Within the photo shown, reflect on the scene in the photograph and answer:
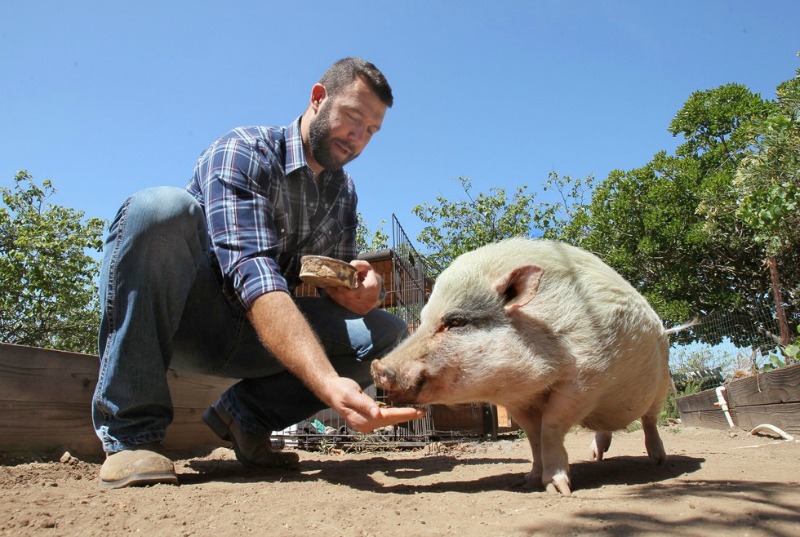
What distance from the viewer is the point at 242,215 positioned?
9.84 ft

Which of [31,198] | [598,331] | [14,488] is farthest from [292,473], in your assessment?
[31,198]

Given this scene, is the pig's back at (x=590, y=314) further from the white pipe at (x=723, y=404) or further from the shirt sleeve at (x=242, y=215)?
the white pipe at (x=723, y=404)

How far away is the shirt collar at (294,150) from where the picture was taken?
11.6 ft

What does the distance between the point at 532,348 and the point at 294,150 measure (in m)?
1.85

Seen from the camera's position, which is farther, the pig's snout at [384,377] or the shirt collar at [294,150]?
the shirt collar at [294,150]

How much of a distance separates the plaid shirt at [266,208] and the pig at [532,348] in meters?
0.77

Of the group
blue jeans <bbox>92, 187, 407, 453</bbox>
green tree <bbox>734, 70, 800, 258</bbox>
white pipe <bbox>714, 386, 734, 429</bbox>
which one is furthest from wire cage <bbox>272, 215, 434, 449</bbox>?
green tree <bbox>734, 70, 800, 258</bbox>

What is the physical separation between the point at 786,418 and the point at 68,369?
196 inches

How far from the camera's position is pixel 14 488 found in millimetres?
2512

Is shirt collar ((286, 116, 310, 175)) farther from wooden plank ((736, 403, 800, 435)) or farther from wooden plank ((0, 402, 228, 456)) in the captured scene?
wooden plank ((736, 403, 800, 435))

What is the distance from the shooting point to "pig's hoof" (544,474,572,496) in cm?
256

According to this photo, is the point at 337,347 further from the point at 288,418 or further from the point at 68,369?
the point at 68,369

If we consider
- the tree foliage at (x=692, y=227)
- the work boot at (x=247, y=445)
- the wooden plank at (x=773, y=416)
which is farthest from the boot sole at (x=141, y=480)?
the tree foliage at (x=692, y=227)

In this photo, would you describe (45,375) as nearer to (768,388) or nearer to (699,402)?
(768,388)
